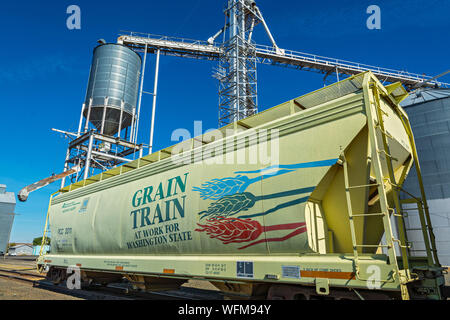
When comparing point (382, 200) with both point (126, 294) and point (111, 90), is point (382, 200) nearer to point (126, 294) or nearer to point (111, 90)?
point (126, 294)

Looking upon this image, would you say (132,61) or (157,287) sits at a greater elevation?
(132,61)

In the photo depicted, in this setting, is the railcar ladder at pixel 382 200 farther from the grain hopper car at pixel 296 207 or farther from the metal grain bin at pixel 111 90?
the metal grain bin at pixel 111 90

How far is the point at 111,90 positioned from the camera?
27.1 meters

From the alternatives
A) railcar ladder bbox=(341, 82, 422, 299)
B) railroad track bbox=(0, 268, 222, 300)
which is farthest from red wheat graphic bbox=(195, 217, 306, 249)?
railroad track bbox=(0, 268, 222, 300)

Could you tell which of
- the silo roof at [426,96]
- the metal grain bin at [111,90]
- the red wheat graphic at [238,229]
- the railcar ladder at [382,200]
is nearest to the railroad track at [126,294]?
the red wheat graphic at [238,229]

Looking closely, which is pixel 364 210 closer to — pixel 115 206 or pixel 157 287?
pixel 157 287

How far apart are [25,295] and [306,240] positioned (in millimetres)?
9249

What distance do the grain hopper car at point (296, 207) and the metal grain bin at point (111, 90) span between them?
71.4 ft

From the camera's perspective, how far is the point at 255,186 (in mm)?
5582

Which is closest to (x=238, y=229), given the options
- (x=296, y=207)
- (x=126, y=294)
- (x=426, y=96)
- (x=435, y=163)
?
(x=296, y=207)

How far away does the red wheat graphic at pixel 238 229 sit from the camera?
507cm

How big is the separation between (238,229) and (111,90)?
83.2ft
